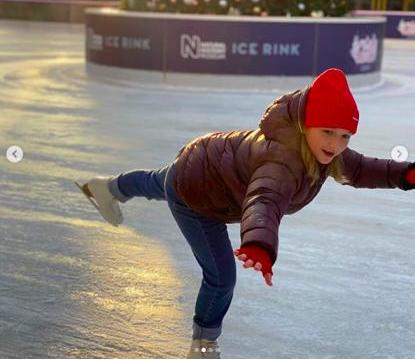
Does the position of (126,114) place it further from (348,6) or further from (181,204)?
(181,204)

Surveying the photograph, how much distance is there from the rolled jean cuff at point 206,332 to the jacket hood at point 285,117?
0.90 m

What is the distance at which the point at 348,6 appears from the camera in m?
13.5

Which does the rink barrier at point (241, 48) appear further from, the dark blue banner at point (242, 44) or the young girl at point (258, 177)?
the young girl at point (258, 177)

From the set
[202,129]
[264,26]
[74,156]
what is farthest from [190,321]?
[264,26]

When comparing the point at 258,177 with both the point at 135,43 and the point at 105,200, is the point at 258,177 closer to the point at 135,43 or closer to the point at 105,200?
the point at 105,200

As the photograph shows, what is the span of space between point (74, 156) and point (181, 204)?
4519 millimetres

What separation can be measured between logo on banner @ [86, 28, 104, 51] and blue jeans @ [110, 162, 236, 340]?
10.8m

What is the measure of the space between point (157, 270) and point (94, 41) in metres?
10.1

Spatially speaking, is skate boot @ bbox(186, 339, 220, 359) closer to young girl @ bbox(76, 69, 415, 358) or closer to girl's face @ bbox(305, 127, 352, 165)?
young girl @ bbox(76, 69, 415, 358)

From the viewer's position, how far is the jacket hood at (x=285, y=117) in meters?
2.74

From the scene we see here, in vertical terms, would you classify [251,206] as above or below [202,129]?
above

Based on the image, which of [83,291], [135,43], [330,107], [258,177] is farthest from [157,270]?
[135,43]

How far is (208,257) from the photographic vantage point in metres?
3.17

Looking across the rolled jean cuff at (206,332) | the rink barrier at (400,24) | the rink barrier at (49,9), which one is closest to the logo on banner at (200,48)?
the rolled jean cuff at (206,332)
